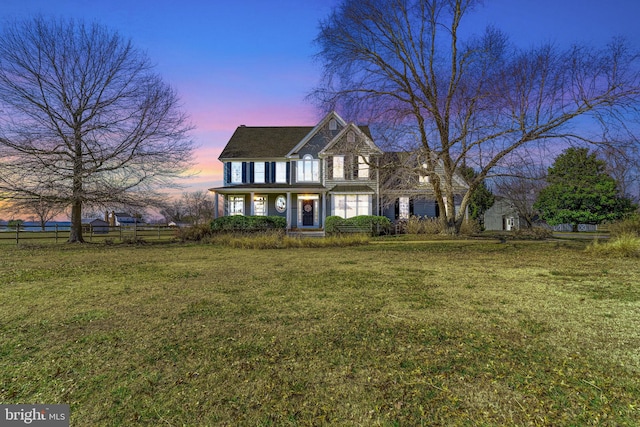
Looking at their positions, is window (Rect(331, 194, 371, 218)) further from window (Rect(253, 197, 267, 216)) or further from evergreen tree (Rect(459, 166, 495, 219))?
evergreen tree (Rect(459, 166, 495, 219))

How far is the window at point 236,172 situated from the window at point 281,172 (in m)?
2.65

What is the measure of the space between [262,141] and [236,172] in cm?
327

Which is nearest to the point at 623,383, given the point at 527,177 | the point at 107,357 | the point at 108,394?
the point at 108,394

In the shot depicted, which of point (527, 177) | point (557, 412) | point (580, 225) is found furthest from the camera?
point (580, 225)

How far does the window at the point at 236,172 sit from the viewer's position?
2397 cm

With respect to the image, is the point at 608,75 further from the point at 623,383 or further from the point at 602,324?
the point at 623,383

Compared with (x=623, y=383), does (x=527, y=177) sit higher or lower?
higher

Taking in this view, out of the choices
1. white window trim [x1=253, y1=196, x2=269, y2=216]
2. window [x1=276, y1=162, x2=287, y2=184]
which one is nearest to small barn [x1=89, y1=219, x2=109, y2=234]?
white window trim [x1=253, y1=196, x2=269, y2=216]

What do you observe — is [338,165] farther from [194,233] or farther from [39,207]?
[39,207]

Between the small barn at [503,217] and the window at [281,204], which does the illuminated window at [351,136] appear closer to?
the window at [281,204]

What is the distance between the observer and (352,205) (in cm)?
2205

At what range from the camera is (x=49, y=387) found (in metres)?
2.87

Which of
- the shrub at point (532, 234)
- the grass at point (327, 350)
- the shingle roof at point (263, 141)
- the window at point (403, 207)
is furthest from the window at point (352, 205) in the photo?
the grass at point (327, 350)

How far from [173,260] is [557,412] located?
10726mm
